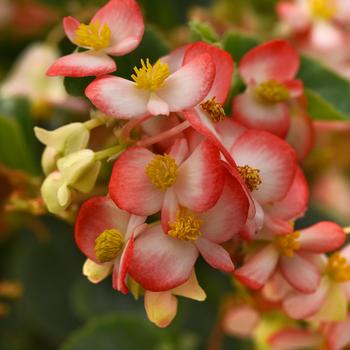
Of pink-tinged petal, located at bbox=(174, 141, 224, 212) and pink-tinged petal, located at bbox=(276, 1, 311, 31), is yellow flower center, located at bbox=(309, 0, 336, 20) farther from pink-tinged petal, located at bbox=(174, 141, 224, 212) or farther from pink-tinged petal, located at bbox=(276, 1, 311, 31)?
pink-tinged petal, located at bbox=(174, 141, 224, 212)

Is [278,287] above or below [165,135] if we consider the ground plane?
below

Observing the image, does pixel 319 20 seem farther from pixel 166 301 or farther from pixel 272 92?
pixel 166 301

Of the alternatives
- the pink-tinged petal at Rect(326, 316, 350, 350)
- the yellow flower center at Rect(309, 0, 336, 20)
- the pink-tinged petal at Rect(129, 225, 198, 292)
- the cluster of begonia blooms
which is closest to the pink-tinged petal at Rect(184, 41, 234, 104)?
the cluster of begonia blooms

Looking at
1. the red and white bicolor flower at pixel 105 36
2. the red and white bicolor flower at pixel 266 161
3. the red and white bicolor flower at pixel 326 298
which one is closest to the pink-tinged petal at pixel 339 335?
the red and white bicolor flower at pixel 326 298

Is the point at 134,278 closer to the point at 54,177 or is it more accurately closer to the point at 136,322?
the point at 54,177

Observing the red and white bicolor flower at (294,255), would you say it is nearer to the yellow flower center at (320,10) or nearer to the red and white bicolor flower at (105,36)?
the red and white bicolor flower at (105,36)

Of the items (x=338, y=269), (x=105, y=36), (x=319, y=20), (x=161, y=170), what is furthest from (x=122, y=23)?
(x=319, y=20)
